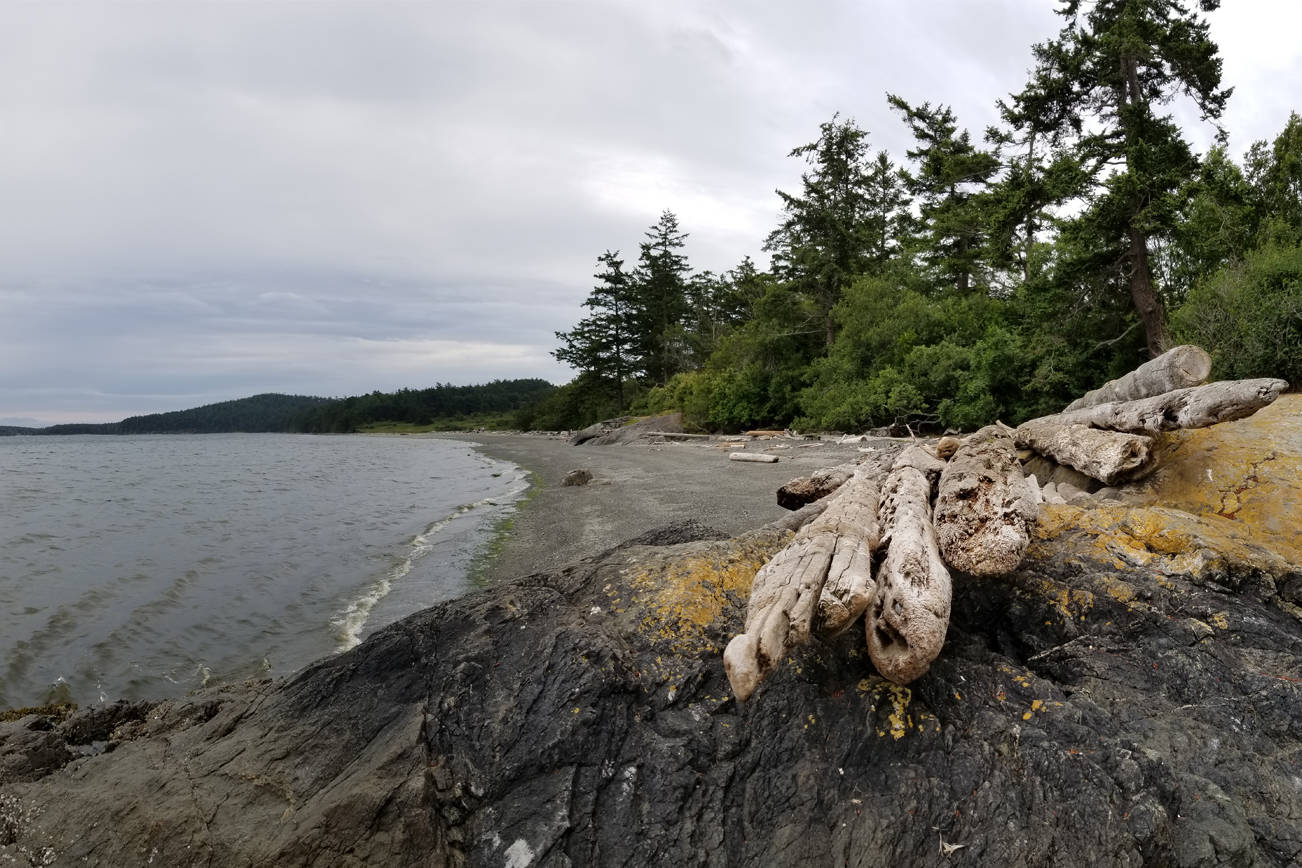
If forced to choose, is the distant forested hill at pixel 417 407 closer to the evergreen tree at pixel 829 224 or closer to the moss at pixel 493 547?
the evergreen tree at pixel 829 224

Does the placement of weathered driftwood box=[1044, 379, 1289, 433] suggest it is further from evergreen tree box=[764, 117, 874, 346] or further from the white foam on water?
evergreen tree box=[764, 117, 874, 346]

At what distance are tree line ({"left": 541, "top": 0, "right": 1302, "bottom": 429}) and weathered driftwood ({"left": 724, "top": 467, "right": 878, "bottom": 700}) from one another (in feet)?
35.0

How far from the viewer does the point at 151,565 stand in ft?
37.0

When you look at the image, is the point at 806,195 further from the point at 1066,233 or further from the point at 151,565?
the point at 151,565

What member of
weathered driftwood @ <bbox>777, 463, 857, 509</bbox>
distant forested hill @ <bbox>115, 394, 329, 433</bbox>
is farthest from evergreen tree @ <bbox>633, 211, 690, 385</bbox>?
distant forested hill @ <bbox>115, 394, 329, 433</bbox>

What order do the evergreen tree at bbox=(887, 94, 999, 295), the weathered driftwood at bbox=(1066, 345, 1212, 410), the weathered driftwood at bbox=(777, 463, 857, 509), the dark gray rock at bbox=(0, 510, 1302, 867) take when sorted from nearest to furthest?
the dark gray rock at bbox=(0, 510, 1302, 867), the weathered driftwood at bbox=(1066, 345, 1212, 410), the weathered driftwood at bbox=(777, 463, 857, 509), the evergreen tree at bbox=(887, 94, 999, 295)

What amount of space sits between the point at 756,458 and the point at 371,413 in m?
143

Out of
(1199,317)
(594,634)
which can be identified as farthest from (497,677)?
(1199,317)

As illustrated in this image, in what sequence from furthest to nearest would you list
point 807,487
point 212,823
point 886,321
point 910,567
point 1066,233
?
point 886,321
point 1066,233
point 807,487
point 910,567
point 212,823

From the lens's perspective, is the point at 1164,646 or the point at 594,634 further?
the point at 594,634

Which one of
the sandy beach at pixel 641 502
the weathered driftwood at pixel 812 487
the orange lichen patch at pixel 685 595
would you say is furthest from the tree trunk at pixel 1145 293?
the orange lichen patch at pixel 685 595

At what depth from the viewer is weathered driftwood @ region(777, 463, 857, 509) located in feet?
19.3

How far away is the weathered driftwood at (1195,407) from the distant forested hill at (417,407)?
129 metres

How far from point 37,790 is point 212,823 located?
1083 mm
